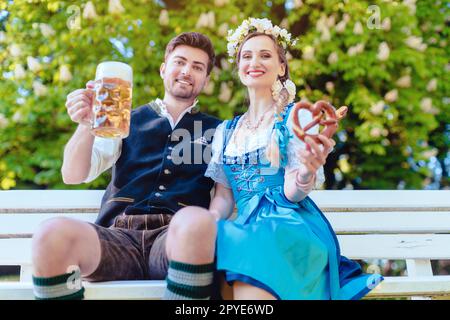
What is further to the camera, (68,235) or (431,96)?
(431,96)

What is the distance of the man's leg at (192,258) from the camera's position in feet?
4.66

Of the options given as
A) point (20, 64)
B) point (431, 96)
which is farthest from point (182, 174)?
point (431, 96)

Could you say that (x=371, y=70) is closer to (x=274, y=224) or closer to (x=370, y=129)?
(x=370, y=129)

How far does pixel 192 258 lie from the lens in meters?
1.43

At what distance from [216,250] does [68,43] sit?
3.04 meters

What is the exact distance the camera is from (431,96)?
176 inches

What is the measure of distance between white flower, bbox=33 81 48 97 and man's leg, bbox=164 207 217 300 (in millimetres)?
2906

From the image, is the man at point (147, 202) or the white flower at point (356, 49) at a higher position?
the white flower at point (356, 49)

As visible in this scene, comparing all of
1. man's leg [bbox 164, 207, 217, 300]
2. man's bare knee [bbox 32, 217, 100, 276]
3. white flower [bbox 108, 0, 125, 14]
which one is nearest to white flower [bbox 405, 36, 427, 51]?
white flower [bbox 108, 0, 125, 14]

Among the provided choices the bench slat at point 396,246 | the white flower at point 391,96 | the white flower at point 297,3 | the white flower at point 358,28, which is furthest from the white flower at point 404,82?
the bench slat at point 396,246

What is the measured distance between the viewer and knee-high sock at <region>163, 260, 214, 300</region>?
142cm

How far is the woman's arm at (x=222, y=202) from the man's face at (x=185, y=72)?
425mm

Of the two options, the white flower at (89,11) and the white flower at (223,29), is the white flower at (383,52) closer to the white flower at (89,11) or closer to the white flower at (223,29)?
the white flower at (223,29)

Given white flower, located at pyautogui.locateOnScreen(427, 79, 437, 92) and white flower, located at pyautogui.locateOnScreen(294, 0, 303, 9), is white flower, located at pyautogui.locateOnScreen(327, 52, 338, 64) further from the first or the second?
white flower, located at pyautogui.locateOnScreen(427, 79, 437, 92)
